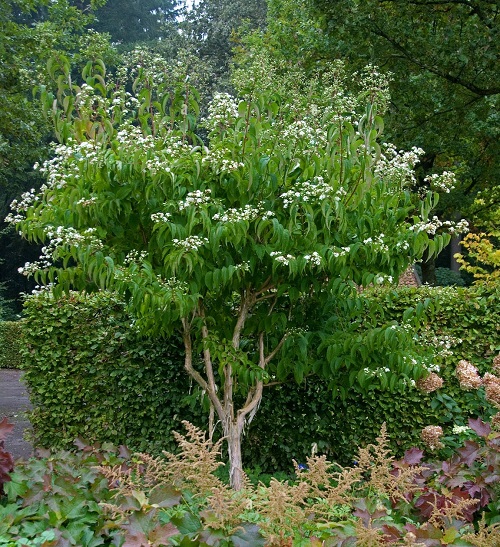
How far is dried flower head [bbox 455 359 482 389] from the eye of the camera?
16.7 ft

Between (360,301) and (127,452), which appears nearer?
(127,452)

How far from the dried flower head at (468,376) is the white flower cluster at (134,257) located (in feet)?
9.38

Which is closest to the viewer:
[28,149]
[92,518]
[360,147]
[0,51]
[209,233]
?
[92,518]

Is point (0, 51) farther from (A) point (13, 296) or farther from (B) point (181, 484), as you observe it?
(A) point (13, 296)

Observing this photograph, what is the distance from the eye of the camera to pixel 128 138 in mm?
3822

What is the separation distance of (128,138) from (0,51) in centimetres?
689

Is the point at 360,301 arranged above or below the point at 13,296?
above

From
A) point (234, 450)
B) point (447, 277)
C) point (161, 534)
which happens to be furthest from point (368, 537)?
point (447, 277)

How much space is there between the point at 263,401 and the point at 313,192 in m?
2.54

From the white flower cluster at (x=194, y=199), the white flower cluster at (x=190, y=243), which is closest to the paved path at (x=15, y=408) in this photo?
the white flower cluster at (x=190, y=243)

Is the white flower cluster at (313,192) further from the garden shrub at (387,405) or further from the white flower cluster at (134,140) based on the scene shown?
the garden shrub at (387,405)

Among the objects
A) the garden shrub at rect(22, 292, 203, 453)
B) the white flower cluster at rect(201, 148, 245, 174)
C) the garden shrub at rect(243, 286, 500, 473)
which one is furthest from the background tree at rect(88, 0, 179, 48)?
the white flower cluster at rect(201, 148, 245, 174)

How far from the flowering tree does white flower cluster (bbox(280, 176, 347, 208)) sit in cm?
1

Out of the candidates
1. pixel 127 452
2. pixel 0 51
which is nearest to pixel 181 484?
pixel 127 452
